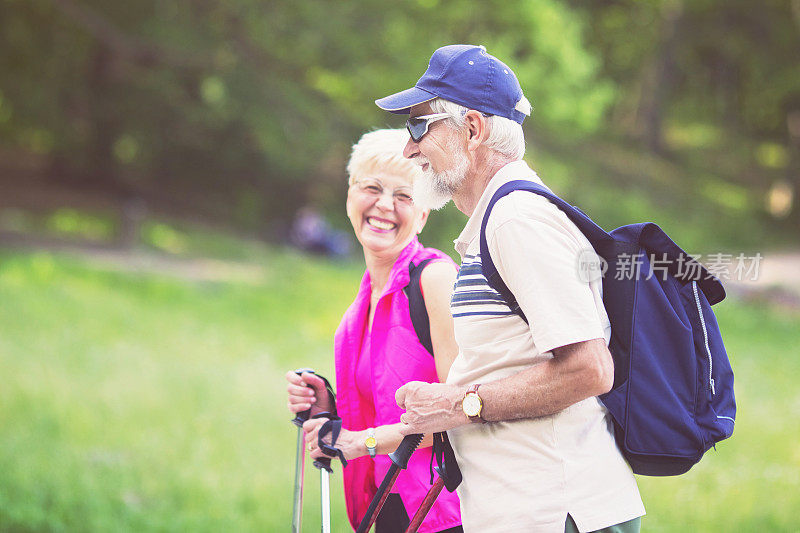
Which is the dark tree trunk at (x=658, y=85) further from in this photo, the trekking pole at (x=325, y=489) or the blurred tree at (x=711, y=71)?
the trekking pole at (x=325, y=489)

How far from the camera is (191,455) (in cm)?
756

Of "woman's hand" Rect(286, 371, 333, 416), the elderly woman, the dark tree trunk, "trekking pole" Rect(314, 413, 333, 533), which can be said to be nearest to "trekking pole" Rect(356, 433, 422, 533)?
the elderly woman

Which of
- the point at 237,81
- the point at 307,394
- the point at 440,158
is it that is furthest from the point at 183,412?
the point at 237,81

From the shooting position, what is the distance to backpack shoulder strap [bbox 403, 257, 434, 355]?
7.93 ft

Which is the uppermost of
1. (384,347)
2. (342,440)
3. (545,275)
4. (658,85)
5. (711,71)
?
(711,71)

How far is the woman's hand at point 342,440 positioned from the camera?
7.70 feet

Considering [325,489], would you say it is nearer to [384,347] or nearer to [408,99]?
[384,347]

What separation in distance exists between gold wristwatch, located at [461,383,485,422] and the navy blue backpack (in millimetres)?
194

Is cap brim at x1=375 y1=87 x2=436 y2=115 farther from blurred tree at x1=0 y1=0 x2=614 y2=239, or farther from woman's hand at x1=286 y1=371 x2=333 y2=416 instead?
blurred tree at x1=0 y1=0 x2=614 y2=239

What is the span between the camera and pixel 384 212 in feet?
8.68

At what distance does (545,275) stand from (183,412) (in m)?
7.62

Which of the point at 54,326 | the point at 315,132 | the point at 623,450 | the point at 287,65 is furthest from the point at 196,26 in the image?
the point at 623,450

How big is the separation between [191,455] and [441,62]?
620cm

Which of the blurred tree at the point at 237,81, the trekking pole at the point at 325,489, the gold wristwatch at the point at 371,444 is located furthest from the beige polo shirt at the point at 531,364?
the blurred tree at the point at 237,81
